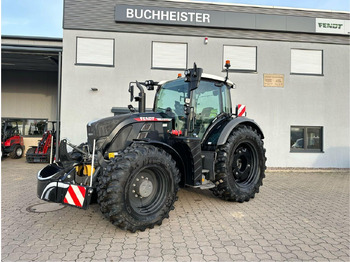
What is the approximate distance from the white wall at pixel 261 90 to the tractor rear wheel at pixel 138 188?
5961 millimetres

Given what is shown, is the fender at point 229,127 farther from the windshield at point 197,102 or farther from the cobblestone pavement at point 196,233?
the cobblestone pavement at point 196,233

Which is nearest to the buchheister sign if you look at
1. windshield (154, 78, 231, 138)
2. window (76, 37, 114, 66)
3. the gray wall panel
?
the gray wall panel

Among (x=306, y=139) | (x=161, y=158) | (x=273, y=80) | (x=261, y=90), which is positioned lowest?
(x=161, y=158)

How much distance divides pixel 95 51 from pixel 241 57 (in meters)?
5.72

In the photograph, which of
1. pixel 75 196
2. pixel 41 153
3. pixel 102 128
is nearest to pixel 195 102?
pixel 102 128

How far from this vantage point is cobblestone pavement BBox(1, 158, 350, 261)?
2859 millimetres

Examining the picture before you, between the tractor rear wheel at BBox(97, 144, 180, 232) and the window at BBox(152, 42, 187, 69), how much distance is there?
256 inches

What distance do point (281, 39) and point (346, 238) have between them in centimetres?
845

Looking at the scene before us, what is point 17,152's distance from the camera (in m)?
12.1

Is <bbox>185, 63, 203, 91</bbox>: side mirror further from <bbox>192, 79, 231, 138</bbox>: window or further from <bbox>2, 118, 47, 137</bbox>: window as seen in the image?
<bbox>2, 118, 47, 137</bbox>: window

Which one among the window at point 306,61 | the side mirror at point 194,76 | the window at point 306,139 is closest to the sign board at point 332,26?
the window at point 306,61

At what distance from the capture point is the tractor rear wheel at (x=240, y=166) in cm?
449

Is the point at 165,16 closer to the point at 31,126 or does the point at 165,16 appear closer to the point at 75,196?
Result: the point at 75,196

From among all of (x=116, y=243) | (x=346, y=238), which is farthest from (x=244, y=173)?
(x=116, y=243)
